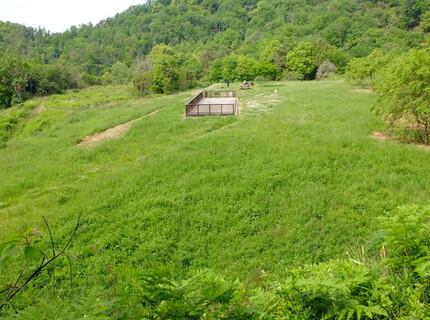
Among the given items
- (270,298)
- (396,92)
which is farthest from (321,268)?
(396,92)

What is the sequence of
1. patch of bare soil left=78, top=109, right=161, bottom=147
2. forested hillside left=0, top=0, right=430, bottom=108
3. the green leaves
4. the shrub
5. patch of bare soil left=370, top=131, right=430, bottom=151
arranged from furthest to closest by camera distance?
1. forested hillside left=0, top=0, right=430, bottom=108
2. patch of bare soil left=78, top=109, right=161, bottom=147
3. patch of bare soil left=370, top=131, right=430, bottom=151
4. the shrub
5. the green leaves

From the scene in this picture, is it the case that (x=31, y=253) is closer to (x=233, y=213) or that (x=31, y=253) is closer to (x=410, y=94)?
(x=233, y=213)

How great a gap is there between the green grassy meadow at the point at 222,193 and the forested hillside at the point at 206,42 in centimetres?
2785

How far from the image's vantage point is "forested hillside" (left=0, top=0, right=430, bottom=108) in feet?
166

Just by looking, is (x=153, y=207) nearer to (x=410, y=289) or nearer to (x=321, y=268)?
(x=321, y=268)

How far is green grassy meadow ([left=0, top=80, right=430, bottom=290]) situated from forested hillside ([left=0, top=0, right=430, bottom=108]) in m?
27.9

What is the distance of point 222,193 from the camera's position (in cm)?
920

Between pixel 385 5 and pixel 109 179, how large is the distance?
120 metres

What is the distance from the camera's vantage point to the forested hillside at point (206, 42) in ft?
166

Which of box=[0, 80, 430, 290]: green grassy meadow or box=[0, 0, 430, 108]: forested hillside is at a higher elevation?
box=[0, 0, 430, 108]: forested hillside

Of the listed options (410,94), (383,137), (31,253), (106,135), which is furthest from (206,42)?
(31,253)

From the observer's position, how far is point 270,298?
137 inches

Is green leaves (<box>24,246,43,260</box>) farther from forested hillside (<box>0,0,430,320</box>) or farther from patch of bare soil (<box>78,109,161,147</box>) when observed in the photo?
patch of bare soil (<box>78,109,161,147</box>)

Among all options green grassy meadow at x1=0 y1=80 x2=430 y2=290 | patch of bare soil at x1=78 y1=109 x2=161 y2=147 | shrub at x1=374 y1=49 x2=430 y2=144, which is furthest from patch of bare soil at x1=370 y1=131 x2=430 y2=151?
patch of bare soil at x1=78 y1=109 x2=161 y2=147
